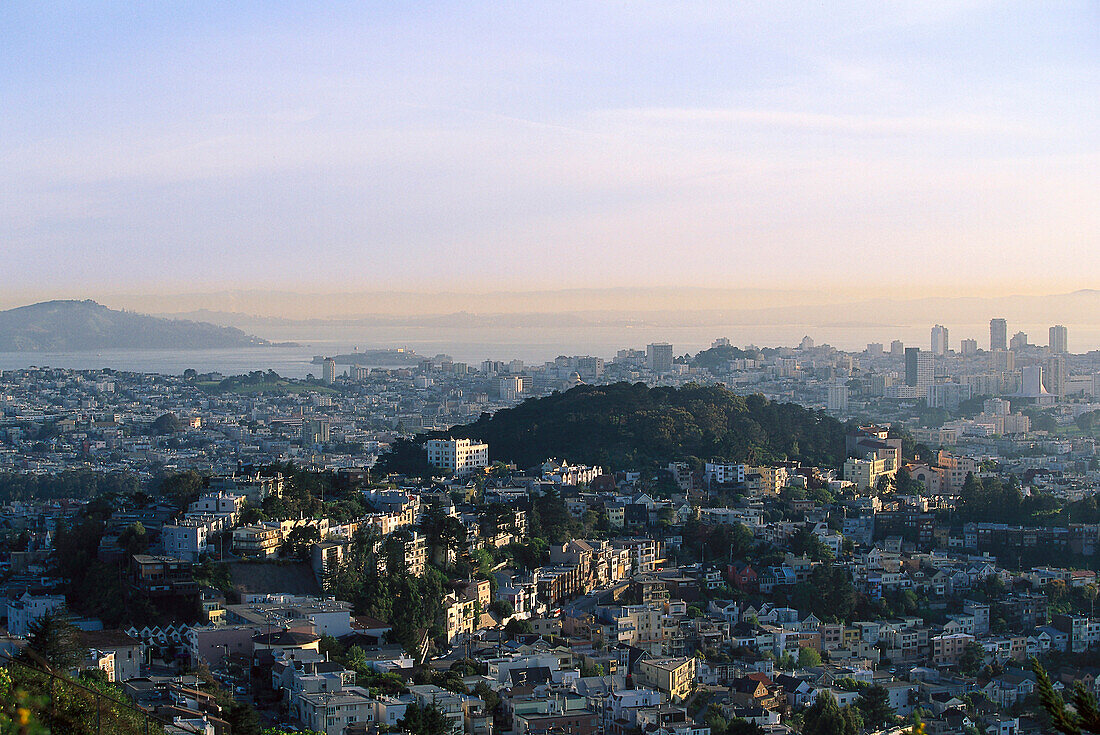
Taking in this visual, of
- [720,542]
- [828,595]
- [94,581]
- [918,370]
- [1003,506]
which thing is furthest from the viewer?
[918,370]

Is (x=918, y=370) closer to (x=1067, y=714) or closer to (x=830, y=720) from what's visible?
(x=830, y=720)

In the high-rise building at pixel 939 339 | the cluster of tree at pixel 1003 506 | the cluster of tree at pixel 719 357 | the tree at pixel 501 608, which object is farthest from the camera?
the high-rise building at pixel 939 339

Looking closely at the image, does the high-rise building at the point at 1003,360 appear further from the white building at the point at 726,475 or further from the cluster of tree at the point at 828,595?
the cluster of tree at the point at 828,595

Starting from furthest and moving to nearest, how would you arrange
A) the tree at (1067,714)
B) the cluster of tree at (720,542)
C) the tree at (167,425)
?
the tree at (167,425) → the cluster of tree at (720,542) → the tree at (1067,714)

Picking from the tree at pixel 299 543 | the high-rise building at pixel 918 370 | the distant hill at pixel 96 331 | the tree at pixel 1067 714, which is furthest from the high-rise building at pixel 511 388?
the tree at pixel 1067 714

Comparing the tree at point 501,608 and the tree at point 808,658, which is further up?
the tree at point 501,608

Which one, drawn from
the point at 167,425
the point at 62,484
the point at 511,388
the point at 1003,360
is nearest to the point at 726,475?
the point at 62,484

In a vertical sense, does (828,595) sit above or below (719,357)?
below
